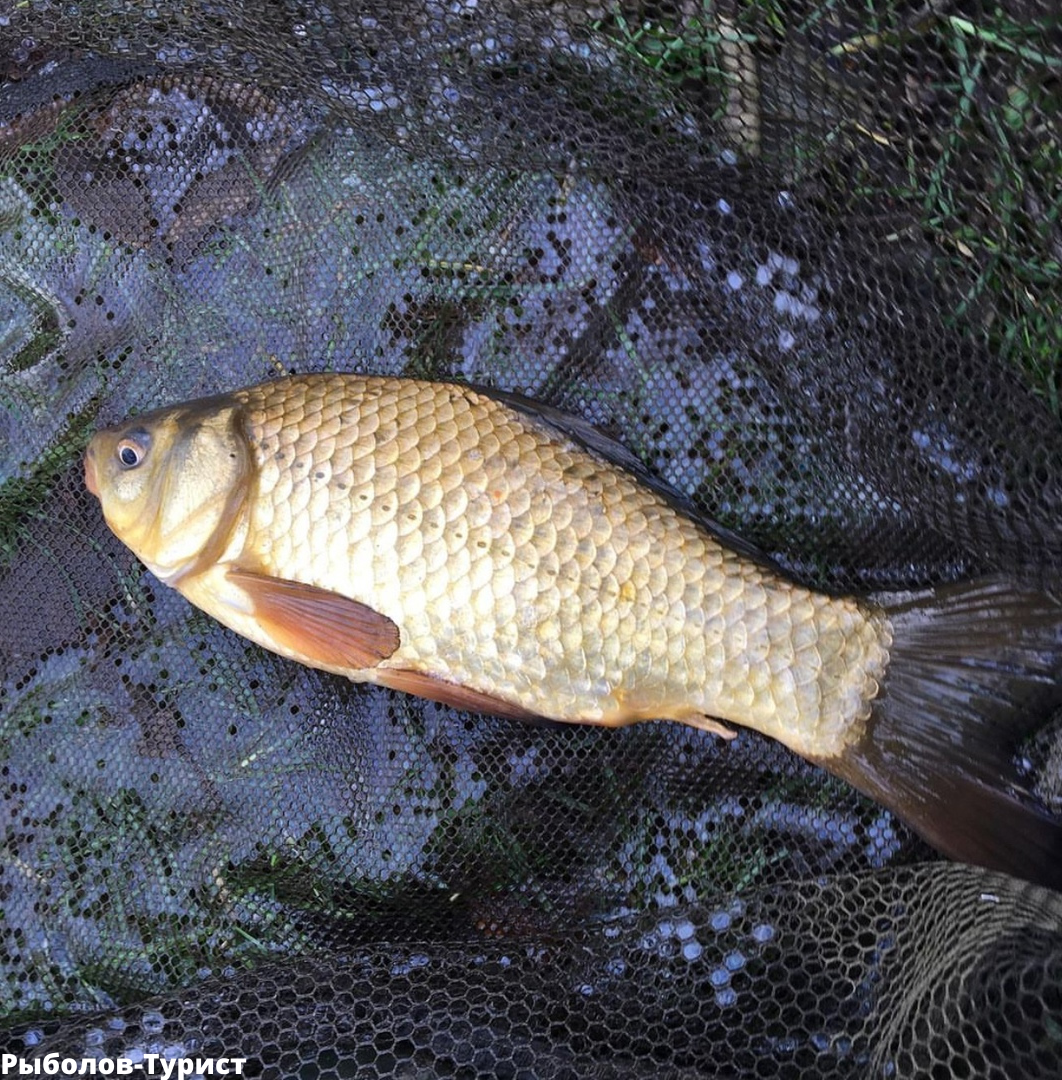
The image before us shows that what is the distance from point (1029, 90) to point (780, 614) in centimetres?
72

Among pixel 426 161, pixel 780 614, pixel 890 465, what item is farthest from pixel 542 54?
pixel 780 614

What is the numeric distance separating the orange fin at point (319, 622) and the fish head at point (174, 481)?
0.10 metres

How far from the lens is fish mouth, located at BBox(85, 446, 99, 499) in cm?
152

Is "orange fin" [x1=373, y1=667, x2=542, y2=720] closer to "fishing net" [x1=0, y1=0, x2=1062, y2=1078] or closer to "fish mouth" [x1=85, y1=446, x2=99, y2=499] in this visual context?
"fishing net" [x1=0, y1=0, x2=1062, y2=1078]

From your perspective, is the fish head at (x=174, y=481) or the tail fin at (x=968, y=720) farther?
the fish head at (x=174, y=481)

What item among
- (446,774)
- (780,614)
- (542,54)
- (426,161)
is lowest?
(446,774)

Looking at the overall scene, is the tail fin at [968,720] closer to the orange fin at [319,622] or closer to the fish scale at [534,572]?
the fish scale at [534,572]

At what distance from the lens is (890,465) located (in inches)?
55.4

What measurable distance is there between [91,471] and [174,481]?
0.55 feet

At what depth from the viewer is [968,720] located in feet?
4.18

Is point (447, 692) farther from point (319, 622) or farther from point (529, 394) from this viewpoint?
point (529, 394)

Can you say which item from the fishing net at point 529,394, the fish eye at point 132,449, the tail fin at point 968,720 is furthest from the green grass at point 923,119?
the fish eye at point 132,449

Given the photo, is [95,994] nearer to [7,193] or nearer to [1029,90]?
[7,193]

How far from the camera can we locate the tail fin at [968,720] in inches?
48.4
